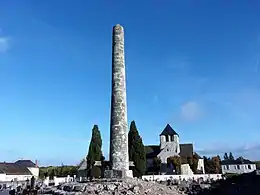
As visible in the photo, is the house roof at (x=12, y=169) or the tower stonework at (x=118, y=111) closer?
the tower stonework at (x=118, y=111)

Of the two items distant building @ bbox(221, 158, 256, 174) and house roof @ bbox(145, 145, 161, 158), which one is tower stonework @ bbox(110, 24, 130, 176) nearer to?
house roof @ bbox(145, 145, 161, 158)

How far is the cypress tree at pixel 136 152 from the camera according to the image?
32781 millimetres

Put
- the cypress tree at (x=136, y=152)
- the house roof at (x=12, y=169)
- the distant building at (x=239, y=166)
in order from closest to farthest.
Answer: the cypress tree at (x=136, y=152) < the house roof at (x=12, y=169) < the distant building at (x=239, y=166)

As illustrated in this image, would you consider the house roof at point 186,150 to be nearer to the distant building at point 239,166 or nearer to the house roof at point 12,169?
the distant building at point 239,166

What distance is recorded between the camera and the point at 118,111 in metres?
19.7

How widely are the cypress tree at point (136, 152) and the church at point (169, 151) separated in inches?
341

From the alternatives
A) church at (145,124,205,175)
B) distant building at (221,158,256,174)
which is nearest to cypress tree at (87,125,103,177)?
church at (145,124,205,175)

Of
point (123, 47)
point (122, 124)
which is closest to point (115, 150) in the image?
point (122, 124)

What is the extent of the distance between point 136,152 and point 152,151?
1501cm

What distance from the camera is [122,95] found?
20.1 meters

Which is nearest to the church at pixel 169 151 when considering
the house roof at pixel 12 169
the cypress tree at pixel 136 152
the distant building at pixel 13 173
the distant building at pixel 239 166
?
the cypress tree at pixel 136 152

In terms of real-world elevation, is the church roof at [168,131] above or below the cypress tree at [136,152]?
above

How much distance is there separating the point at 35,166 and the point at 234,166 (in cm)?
4150

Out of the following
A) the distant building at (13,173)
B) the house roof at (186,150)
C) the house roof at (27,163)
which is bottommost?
the distant building at (13,173)
